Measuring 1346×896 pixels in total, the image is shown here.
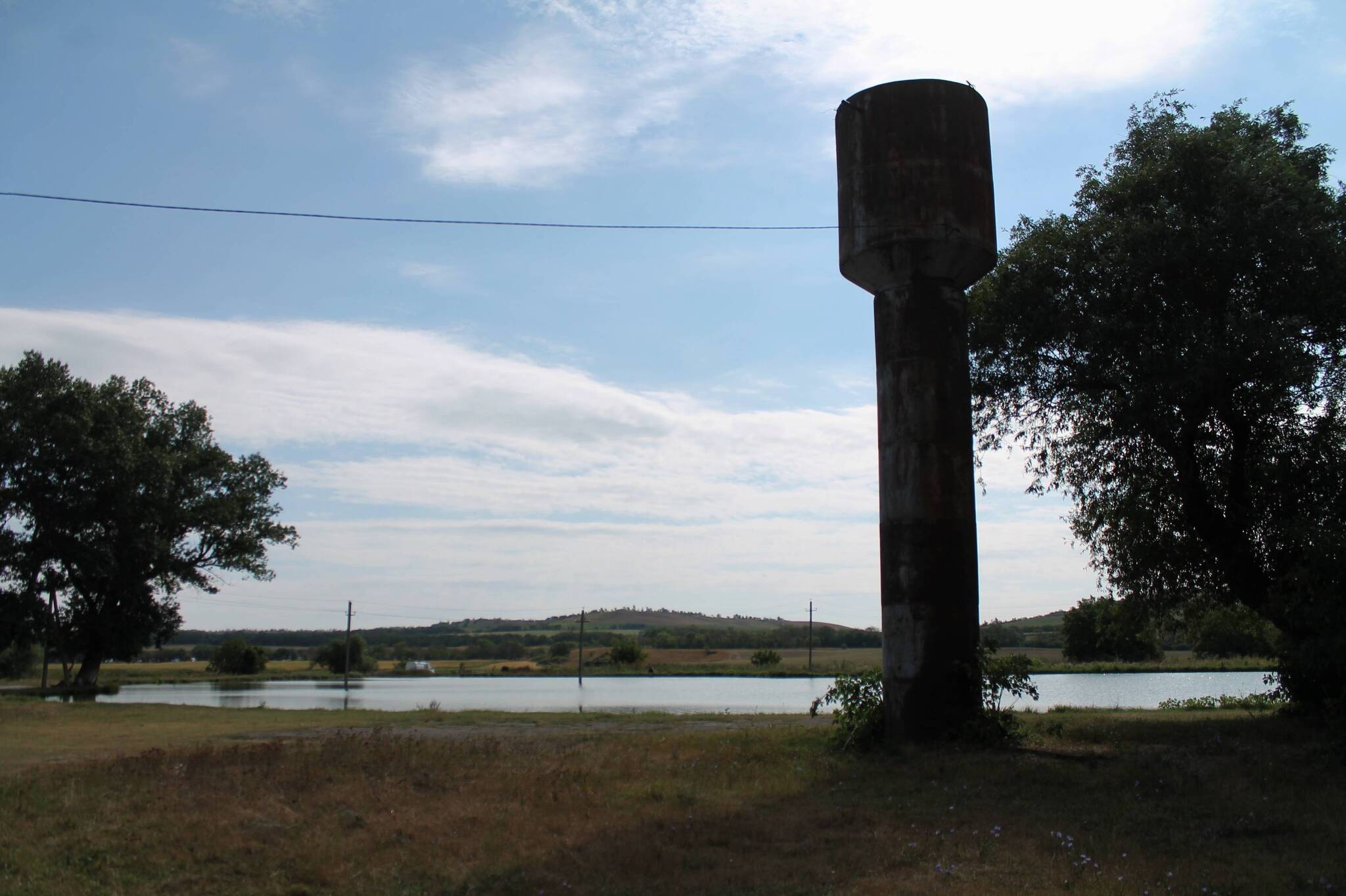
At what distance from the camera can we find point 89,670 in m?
40.5

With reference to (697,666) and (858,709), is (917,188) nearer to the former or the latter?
(858,709)

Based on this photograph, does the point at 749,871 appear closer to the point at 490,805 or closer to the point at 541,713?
the point at 490,805

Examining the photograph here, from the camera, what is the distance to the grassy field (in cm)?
791

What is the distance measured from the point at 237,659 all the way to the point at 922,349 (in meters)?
65.8

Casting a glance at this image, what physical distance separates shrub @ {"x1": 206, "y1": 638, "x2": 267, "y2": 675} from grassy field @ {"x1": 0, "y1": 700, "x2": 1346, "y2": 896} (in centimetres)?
5860

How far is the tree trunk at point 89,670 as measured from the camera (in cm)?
4016

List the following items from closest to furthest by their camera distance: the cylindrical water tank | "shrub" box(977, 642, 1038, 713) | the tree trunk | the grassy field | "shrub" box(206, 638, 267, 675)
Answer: the grassy field → "shrub" box(977, 642, 1038, 713) → the cylindrical water tank → the tree trunk → "shrub" box(206, 638, 267, 675)

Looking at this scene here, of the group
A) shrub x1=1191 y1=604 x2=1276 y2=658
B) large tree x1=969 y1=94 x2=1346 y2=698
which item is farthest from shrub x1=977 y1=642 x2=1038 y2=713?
shrub x1=1191 y1=604 x2=1276 y2=658

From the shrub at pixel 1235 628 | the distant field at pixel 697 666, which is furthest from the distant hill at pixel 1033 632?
the shrub at pixel 1235 628

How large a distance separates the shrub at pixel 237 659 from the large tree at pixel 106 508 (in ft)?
96.5

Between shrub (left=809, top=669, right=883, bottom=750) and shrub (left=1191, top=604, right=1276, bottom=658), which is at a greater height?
shrub (left=1191, top=604, right=1276, bottom=658)

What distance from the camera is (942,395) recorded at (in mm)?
14719

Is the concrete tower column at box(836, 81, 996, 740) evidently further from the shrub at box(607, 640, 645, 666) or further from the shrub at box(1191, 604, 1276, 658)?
the shrub at box(607, 640, 645, 666)

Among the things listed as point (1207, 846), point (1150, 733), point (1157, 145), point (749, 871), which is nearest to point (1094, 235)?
point (1157, 145)
